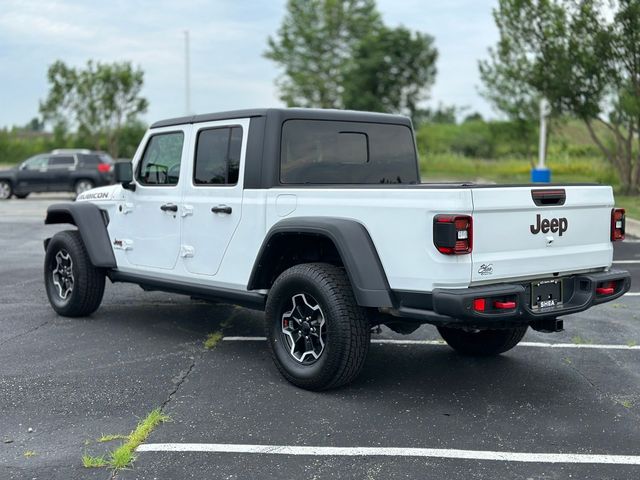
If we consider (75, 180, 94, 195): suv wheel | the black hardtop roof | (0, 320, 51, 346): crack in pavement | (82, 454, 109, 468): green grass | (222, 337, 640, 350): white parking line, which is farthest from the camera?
(75, 180, 94, 195): suv wheel

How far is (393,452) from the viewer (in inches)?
163

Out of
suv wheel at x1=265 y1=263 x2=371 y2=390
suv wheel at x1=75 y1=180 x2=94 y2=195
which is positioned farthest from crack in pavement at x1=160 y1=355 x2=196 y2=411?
suv wheel at x1=75 y1=180 x2=94 y2=195

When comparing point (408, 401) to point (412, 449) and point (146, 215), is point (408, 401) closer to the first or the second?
point (412, 449)

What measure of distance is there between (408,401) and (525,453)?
103 cm

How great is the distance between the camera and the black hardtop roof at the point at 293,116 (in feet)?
18.9

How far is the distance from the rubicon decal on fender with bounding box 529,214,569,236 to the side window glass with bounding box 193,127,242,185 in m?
2.21

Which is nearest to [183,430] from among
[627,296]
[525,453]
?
[525,453]

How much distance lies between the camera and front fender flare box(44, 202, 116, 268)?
7086 mm

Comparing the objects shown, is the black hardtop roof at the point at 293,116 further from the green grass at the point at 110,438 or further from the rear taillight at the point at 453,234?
the green grass at the point at 110,438

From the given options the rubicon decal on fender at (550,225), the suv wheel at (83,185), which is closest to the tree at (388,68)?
the suv wheel at (83,185)

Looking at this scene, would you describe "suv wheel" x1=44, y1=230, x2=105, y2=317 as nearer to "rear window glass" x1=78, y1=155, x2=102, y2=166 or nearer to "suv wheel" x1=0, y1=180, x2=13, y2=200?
"rear window glass" x1=78, y1=155, x2=102, y2=166

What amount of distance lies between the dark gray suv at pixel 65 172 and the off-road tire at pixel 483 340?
826 inches

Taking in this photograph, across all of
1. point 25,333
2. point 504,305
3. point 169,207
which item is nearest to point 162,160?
point 169,207

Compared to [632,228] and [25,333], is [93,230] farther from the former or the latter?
[632,228]
